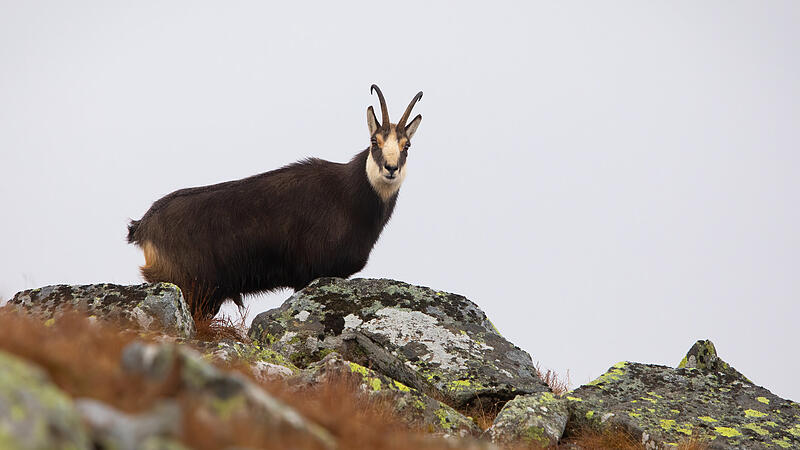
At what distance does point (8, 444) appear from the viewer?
2.61 m

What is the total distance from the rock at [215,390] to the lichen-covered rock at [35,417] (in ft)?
1.57

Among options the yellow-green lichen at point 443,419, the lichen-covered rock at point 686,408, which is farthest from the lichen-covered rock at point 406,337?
the yellow-green lichen at point 443,419

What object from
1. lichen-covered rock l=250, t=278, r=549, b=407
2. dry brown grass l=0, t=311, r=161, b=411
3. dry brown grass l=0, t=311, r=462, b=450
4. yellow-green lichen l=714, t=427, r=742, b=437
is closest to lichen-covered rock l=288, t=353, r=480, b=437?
lichen-covered rock l=250, t=278, r=549, b=407

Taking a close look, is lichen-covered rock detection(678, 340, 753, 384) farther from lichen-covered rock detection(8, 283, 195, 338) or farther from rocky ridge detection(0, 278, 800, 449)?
lichen-covered rock detection(8, 283, 195, 338)

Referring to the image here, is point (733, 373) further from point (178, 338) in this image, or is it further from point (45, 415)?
point (45, 415)

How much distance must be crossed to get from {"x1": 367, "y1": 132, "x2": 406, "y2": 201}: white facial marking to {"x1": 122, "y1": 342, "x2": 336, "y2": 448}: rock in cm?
874

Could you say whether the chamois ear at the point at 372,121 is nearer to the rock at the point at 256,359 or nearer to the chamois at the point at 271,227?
the chamois at the point at 271,227

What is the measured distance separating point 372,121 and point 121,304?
5283 mm

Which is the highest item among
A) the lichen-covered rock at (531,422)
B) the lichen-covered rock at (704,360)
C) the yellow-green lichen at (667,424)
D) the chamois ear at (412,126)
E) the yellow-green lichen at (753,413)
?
the chamois ear at (412,126)

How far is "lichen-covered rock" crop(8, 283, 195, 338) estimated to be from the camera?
883 cm

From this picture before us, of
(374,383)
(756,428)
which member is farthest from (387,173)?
(756,428)

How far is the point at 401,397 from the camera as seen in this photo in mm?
7645

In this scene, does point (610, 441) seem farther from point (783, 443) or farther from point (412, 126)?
point (412, 126)

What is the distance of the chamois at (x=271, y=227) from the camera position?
11844 millimetres
